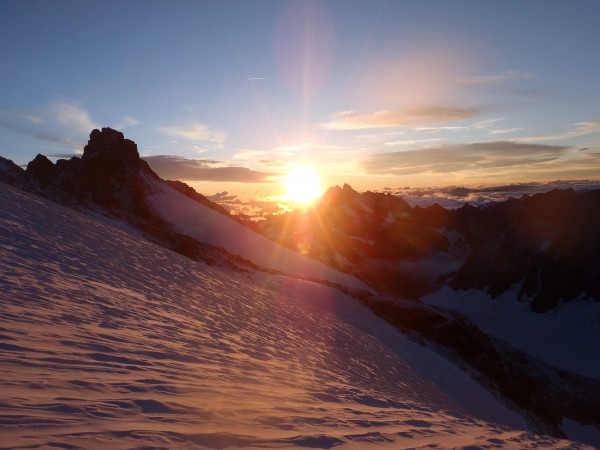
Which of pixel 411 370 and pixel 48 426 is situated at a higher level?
pixel 48 426

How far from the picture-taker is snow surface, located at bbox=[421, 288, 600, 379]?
242 ft

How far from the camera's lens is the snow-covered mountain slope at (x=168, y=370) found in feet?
17.0

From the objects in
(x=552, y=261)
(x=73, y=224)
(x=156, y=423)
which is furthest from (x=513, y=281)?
(x=156, y=423)

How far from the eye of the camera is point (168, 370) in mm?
7574

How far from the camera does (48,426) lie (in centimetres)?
450

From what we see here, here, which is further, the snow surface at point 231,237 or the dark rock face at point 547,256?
the dark rock face at point 547,256

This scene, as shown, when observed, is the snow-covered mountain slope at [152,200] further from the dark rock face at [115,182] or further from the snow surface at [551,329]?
the snow surface at [551,329]

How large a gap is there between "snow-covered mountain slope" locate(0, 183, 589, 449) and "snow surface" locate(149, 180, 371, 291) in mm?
24904

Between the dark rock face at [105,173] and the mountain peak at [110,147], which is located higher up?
the mountain peak at [110,147]

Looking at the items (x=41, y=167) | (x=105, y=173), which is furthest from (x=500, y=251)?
(x=41, y=167)

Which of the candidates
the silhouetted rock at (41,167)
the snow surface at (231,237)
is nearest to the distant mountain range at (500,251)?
the snow surface at (231,237)

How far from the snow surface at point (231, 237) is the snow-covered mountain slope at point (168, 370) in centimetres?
2490

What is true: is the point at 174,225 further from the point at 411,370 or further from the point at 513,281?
the point at 513,281

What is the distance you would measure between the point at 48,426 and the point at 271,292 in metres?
21.2
